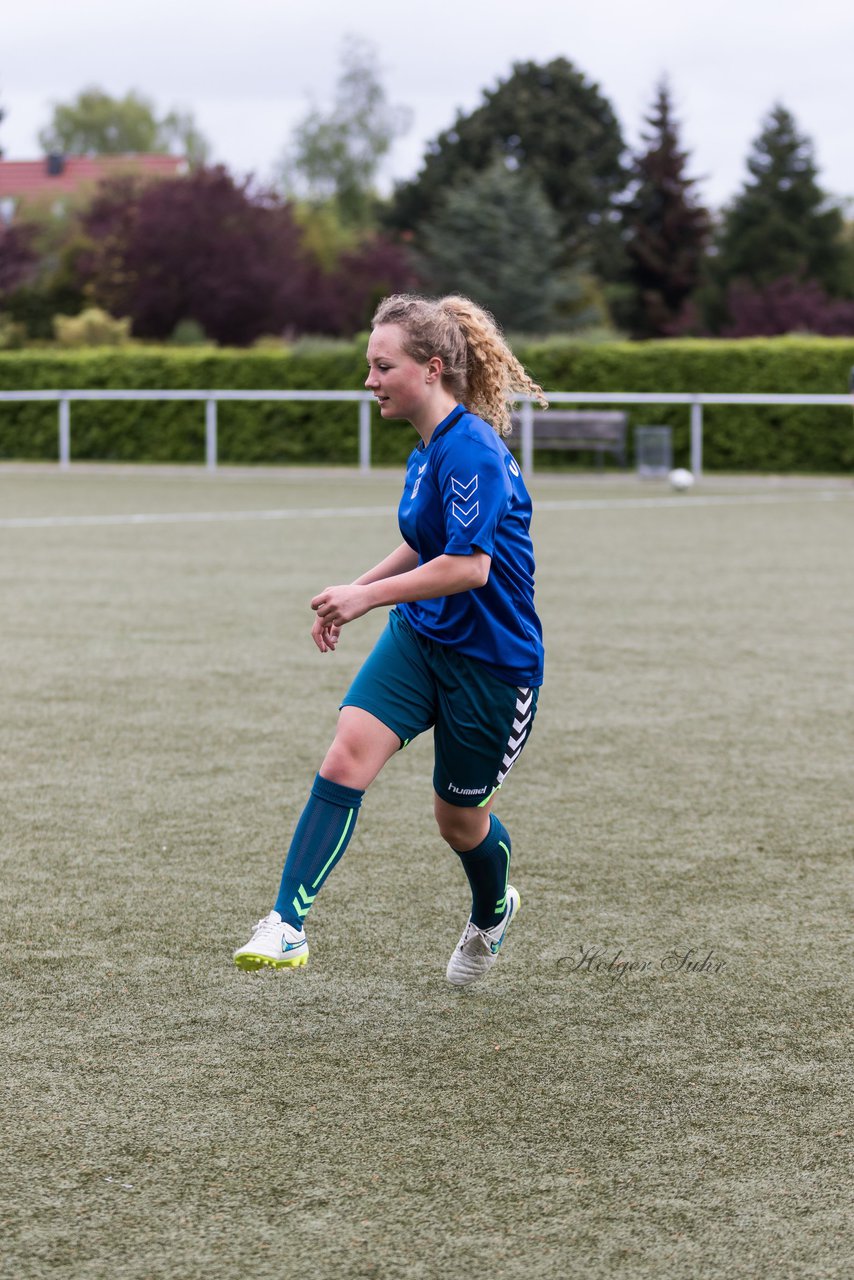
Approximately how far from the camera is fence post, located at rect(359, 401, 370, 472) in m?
27.8

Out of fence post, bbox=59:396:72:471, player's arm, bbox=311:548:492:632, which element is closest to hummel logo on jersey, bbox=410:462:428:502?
player's arm, bbox=311:548:492:632

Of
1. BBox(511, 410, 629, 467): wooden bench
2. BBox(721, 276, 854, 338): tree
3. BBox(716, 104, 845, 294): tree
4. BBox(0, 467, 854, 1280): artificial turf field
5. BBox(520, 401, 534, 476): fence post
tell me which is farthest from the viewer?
BBox(716, 104, 845, 294): tree

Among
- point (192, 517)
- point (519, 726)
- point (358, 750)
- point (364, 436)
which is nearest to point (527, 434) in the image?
point (364, 436)

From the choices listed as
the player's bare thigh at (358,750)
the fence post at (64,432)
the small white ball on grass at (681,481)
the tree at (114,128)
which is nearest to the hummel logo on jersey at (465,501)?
the player's bare thigh at (358,750)

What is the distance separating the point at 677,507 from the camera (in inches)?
862

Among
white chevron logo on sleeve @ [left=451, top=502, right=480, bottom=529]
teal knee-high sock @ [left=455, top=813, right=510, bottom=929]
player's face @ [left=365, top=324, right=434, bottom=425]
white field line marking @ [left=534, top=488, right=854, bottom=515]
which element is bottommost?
teal knee-high sock @ [left=455, top=813, right=510, bottom=929]

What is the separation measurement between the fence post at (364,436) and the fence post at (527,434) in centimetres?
244

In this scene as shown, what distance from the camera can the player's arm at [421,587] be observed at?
12.8 ft

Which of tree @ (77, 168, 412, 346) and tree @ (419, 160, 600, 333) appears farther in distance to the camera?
tree @ (419, 160, 600, 333)

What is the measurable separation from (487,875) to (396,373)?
1.24 metres

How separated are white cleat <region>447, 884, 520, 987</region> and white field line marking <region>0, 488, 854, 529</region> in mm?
14396

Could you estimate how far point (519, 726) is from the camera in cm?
419

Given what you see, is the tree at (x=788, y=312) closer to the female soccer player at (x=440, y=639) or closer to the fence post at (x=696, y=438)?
the fence post at (x=696, y=438)

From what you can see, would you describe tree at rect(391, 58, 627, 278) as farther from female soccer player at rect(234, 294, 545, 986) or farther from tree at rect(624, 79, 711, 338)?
female soccer player at rect(234, 294, 545, 986)
